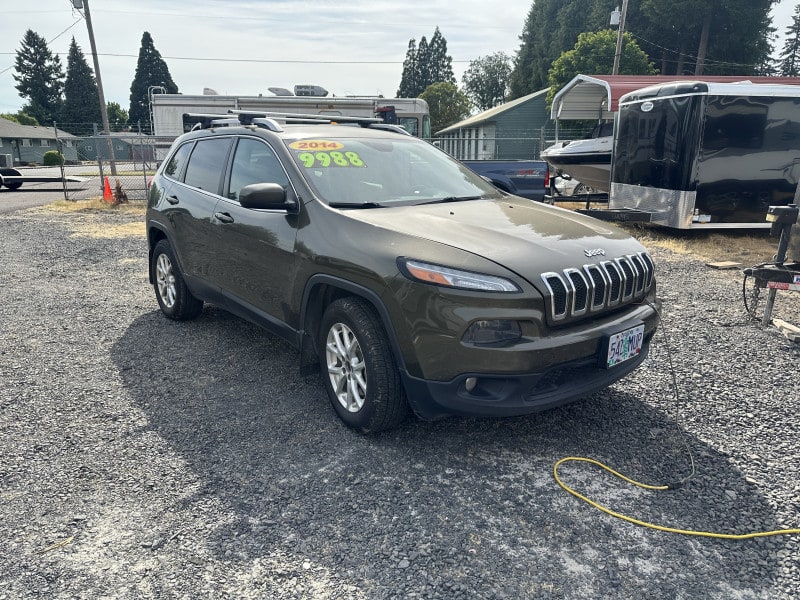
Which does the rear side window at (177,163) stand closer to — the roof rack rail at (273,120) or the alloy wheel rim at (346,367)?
the roof rack rail at (273,120)

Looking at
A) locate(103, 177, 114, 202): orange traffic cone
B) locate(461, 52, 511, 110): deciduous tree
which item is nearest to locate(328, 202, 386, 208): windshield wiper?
locate(103, 177, 114, 202): orange traffic cone

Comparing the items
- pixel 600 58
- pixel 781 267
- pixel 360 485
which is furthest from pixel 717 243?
pixel 600 58

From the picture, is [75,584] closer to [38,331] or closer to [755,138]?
[38,331]

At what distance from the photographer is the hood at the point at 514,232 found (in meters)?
3.03

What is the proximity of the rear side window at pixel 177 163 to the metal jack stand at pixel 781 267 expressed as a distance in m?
5.01

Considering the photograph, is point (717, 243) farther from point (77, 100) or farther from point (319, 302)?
point (77, 100)

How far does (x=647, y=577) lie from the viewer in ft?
7.59

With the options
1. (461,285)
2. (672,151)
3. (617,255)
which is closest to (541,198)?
(672,151)

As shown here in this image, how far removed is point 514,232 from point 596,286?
54 centimetres

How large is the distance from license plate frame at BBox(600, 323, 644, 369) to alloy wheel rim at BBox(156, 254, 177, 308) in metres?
3.92

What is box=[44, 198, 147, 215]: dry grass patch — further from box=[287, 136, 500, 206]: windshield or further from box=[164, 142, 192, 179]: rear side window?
box=[287, 136, 500, 206]: windshield

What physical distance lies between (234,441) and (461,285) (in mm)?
1592

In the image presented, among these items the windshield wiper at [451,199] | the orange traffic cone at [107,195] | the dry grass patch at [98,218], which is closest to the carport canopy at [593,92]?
the dry grass patch at [98,218]

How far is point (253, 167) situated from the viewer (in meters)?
4.23
